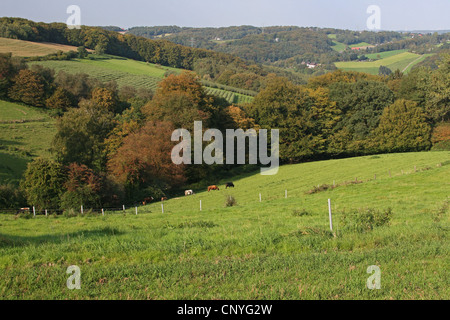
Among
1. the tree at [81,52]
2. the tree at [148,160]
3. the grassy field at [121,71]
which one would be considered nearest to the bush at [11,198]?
the tree at [148,160]

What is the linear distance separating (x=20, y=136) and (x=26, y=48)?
2013 inches

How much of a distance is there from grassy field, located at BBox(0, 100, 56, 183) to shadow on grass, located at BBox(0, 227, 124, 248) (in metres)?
31.7

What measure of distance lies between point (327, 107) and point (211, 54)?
9855cm

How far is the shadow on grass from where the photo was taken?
10.2m

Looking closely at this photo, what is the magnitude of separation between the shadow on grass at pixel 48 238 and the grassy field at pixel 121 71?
76.7 meters

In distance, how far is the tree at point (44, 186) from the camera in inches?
1357

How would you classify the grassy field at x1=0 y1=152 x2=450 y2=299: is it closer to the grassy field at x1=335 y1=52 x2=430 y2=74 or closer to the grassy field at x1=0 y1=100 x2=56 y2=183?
the grassy field at x1=0 y1=100 x2=56 y2=183

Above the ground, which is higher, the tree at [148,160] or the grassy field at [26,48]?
the grassy field at [26,48]

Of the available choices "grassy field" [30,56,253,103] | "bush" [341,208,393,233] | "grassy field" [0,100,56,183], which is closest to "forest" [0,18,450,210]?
"grassy field" [0,100,56,183]

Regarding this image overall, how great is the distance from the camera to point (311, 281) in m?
6.80

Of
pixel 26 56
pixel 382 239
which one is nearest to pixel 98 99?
pixel 26 56

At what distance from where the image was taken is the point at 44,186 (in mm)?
34594

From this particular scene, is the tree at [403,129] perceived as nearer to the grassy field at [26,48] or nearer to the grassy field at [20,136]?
the grassy field at [20,136]
